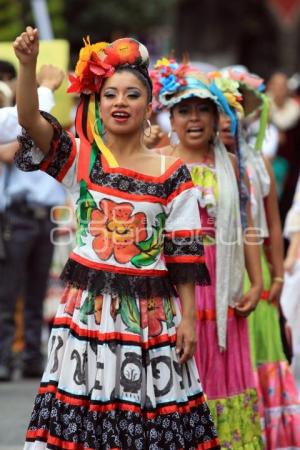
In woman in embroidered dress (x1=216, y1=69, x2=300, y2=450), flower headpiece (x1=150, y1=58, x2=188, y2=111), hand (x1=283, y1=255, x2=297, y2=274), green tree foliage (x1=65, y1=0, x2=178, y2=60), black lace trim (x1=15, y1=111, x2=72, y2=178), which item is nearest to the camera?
black lace trim (x1=15, y1=111, x2=72, y2=178)

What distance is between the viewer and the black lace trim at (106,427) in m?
5.42

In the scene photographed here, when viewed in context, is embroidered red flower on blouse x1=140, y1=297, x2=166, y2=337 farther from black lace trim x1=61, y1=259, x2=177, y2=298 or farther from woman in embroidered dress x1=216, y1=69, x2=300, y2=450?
woman in embroidered dress x1=216, y1=69, x2=300, y2=450

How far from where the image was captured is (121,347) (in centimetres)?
554

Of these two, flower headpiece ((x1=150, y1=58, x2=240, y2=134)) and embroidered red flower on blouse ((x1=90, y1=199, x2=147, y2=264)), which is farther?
flower headpiece ((x1=150, y1=58, x2=240, y2=134))

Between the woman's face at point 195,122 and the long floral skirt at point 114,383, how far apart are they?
4.96ft

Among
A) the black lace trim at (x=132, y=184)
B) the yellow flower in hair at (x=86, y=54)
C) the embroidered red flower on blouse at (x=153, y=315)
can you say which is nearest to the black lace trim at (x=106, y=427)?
the embroidered red flower on blouse at (x=153, y=315)

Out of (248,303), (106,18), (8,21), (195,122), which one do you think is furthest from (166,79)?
(106,18)

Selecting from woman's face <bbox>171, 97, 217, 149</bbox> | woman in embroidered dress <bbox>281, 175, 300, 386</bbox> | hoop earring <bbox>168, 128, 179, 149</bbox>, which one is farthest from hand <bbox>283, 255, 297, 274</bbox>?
woman's face <bbox>171, 97, 217, 149</bbox>

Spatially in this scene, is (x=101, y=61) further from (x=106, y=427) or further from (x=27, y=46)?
(x=106, y=427)

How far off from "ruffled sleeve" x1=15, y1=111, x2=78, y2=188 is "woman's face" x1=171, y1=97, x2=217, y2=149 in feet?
4.58

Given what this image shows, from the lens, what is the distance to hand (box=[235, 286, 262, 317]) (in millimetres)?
6855

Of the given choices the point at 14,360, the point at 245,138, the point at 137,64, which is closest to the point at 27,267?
the point at 14,360

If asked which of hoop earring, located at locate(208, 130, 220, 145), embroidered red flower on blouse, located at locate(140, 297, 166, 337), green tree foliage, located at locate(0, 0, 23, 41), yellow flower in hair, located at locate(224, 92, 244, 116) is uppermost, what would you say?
green tree foliage, located at locate(0, 0, 23, 41)

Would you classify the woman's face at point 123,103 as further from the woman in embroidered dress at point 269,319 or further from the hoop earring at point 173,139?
the woman in embroidered dress at point 269,319
